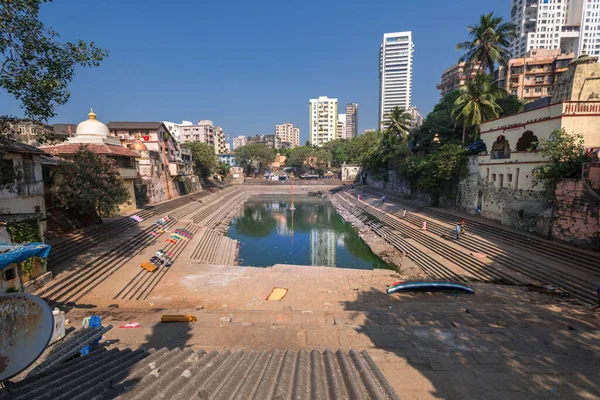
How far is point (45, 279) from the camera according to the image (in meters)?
10.9

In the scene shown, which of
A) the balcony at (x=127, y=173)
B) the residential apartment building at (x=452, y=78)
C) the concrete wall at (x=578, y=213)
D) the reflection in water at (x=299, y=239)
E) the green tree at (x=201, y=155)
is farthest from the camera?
the residential apartment building at (x=452, y=78)

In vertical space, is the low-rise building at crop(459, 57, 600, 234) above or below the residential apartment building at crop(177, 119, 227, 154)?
below

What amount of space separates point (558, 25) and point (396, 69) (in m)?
68.3

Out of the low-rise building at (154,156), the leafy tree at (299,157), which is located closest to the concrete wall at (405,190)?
the leafy tree at (299,157)

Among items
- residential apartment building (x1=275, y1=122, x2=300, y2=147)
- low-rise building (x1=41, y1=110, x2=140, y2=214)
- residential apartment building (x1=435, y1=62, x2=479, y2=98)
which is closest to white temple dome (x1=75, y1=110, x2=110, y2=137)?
A: low-rise building (x1=41, y1=110, x2=140, y2=214)

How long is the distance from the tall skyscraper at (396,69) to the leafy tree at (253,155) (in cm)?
8491


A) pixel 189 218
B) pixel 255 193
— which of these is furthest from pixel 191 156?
pixel 189 218

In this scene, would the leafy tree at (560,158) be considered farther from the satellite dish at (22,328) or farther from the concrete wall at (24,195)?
the concrete wall at (24,195)

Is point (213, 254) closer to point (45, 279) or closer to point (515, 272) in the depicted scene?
point (45, 279)

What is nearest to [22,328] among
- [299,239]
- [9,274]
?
[9,274]

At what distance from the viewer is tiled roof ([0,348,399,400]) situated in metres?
2.84

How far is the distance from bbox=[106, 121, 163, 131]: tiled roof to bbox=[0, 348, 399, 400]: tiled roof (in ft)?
134

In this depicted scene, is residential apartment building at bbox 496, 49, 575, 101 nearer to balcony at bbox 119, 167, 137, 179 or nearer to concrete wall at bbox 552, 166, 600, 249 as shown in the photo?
concrete wall at bbox 552, 166, 600, 249

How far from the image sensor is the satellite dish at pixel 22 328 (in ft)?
8.87
